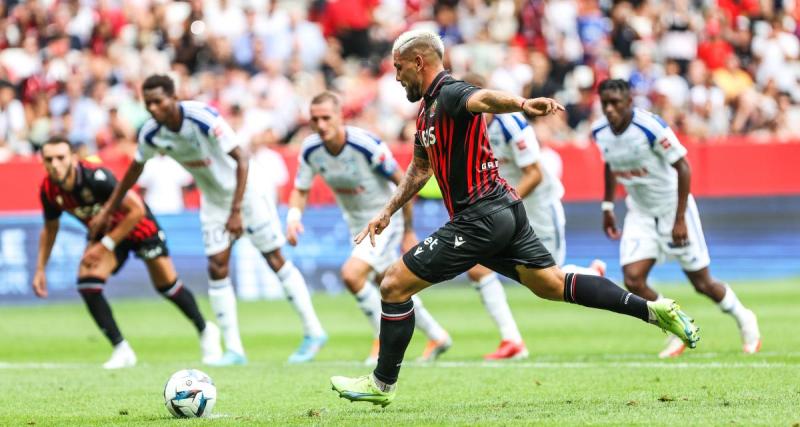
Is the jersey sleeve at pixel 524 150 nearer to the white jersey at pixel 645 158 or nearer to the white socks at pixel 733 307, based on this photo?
the white jersey at pixel 645 158

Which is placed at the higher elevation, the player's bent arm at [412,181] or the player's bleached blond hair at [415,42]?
the player's bleached blond hair at [415,42]

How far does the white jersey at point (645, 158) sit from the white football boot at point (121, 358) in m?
4.83

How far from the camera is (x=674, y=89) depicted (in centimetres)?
2288

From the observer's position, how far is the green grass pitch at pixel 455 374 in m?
8.05

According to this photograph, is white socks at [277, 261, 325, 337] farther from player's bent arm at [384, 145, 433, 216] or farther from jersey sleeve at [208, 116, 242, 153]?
player's bent arm at [384, 145, 433, 216]

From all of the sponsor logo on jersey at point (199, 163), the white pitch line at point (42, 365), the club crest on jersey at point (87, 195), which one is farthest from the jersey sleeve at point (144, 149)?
the white pitch line at point (42, 365)

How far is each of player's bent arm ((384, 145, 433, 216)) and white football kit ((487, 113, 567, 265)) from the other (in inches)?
125

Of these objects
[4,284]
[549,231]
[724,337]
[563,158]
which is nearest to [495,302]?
[549,231]

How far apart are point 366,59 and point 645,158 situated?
1378 cm

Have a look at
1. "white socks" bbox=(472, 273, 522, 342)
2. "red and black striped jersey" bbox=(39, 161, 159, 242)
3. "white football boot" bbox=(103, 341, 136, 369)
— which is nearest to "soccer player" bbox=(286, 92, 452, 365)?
"white socks" bbox=(472, 273, 522, 342)

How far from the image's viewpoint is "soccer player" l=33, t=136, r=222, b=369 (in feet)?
40.9

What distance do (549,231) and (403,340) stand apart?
5.03m

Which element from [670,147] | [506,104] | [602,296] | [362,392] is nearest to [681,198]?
[670,147]

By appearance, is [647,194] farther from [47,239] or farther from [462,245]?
[47,239]
